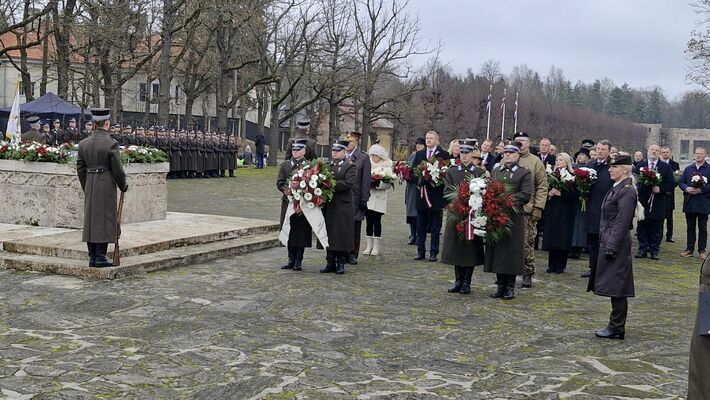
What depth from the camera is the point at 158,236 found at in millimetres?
12719

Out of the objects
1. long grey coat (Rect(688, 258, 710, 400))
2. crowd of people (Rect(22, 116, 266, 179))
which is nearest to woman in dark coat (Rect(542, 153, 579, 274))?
long grey coat (Rect(688, 258, 710, 400))

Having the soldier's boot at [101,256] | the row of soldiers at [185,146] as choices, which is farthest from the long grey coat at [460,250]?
the row of soldiers at [185,146]

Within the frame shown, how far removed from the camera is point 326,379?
645 centimetres

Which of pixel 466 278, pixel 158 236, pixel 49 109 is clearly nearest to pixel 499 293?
pixel 466 278

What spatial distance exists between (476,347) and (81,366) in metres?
3.38

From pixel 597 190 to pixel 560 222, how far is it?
76 cm

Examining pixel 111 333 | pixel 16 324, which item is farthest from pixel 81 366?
pixel 16 324

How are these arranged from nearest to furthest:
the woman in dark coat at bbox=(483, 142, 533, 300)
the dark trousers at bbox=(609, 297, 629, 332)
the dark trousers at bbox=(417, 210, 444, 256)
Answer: the dark trousers at bbox=(609, 297, 629, 332), the woman in dark coat at bbox=(483, 142, 533, 300), the dark trousers at bbox=(417, 210, 444, 256)

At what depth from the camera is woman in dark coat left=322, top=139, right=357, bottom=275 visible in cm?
1146

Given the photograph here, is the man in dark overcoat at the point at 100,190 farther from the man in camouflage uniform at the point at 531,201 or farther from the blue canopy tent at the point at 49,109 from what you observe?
the blue canopy tent at the point at 49,109

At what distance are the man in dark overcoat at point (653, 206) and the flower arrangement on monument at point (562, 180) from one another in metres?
2.77

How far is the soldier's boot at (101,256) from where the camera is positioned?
10578 mm

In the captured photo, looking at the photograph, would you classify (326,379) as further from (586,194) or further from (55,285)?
(586,194)

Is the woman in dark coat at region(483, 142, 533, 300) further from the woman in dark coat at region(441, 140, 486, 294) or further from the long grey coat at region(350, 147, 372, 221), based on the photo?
the long grey coat at region(350, 147, 372, 221)
